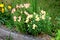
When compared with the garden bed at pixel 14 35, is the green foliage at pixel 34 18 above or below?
above

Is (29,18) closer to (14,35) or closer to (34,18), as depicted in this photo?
(34,18)

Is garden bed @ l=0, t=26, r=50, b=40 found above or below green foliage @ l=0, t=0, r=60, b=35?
below

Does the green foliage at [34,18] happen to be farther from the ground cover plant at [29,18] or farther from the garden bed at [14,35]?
the garden bed at [14,35]

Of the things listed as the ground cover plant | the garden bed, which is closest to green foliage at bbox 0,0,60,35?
the ground cover plant

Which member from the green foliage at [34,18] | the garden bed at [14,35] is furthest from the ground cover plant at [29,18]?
the garden bed at [14,35]

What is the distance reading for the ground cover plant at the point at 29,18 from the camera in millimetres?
5844

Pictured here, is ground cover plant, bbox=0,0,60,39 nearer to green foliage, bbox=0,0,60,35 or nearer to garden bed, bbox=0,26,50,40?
green foliage, bbox=0,0,60,35

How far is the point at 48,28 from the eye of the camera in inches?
233

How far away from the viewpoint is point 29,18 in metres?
5.86

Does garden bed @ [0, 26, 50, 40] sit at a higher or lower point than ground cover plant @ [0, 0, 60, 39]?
lower

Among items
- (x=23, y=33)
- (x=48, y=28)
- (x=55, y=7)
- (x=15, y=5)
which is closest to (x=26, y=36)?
(x=23, y=33)

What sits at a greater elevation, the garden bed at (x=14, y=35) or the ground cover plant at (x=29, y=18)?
the ground cover plant at (x=29, y=18)

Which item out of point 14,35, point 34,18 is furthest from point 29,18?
point 14,35

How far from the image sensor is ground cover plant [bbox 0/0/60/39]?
5844 mm
